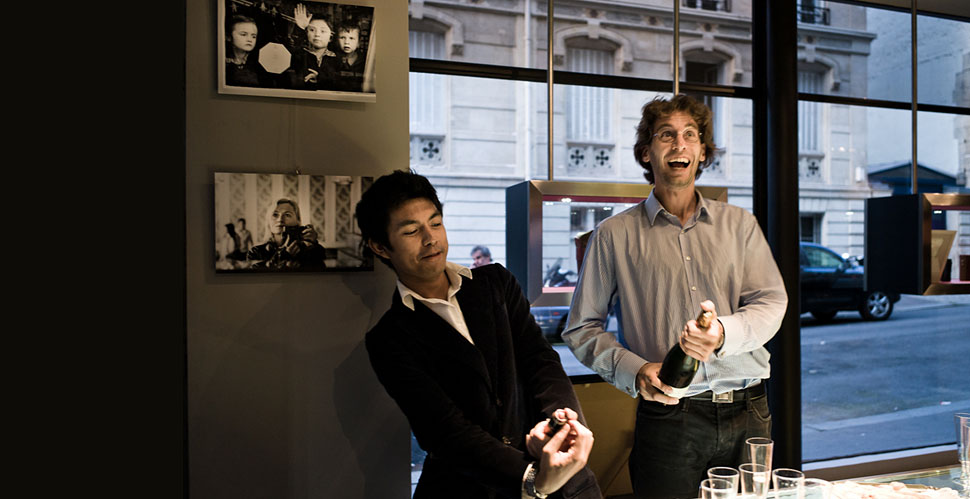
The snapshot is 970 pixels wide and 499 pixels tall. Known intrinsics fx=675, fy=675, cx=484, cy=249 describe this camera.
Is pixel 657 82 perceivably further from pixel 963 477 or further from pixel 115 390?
pixel 115 390

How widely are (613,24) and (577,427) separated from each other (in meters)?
3.11

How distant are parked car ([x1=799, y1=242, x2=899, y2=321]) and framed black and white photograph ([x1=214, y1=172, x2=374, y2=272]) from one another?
328 centimetres

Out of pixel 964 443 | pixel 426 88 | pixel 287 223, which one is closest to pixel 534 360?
pixel 287 223

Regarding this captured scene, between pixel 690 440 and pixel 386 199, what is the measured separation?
117 centimetres

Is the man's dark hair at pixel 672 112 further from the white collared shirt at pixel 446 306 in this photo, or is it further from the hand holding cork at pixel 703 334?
the white collared shirt at pixel 446 306

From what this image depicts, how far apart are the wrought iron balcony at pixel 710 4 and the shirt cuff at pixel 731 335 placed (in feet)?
9.95

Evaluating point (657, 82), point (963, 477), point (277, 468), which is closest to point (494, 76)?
point (657, 82)

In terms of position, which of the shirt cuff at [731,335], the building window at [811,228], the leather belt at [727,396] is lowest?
the leather belt at [727,396]

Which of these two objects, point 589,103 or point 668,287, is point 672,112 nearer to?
point 668,287

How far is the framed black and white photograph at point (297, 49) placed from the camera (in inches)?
85.0

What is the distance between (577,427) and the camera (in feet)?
5.35

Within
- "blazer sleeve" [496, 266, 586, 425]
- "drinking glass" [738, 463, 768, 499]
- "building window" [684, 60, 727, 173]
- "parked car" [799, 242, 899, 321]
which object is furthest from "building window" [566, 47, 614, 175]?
"drinking glass" [738, 463, 768, 499]

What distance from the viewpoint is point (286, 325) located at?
2.23m

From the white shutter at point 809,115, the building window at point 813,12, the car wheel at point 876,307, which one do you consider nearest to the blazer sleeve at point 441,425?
the white shutter at point 809,115
